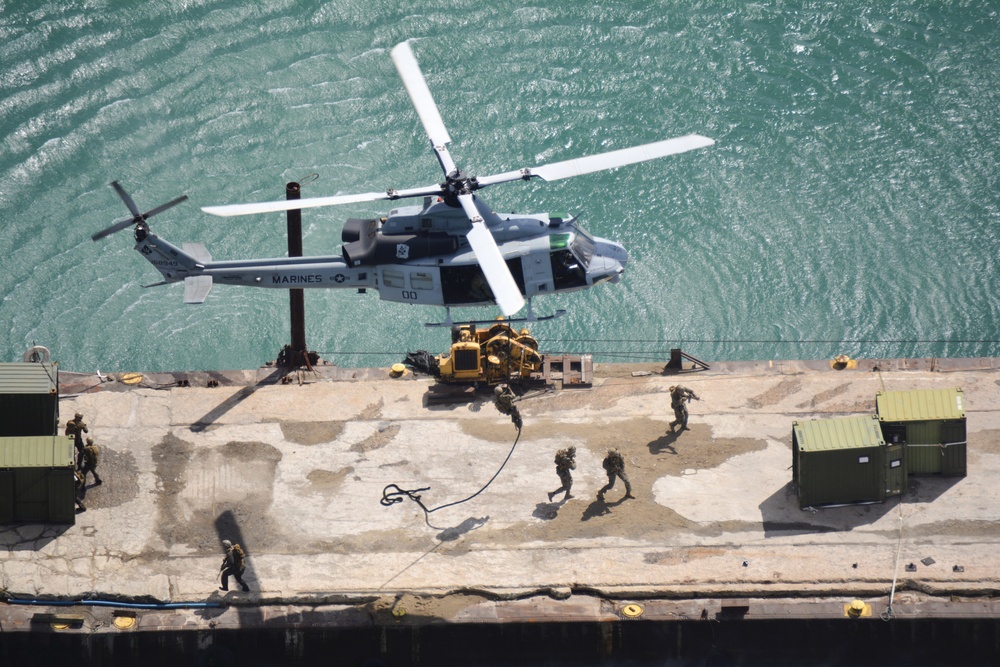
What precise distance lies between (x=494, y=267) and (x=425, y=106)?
5.60m

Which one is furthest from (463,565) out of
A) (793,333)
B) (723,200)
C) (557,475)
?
(723,200)

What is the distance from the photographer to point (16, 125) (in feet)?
161

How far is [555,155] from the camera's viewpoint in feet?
161

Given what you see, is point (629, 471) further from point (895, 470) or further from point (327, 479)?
point (327, 479)

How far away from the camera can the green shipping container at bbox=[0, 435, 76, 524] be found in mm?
32219

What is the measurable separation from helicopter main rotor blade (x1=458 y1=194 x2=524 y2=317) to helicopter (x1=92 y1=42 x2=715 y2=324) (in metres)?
1.74

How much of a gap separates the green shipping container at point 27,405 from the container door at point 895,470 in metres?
17.5

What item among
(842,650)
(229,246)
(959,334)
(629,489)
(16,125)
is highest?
(16,125)

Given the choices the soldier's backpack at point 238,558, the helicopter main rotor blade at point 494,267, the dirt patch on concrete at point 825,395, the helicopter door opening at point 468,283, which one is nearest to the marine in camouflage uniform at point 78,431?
the soldier's backpack at point 238,558

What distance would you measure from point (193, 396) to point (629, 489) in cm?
1066

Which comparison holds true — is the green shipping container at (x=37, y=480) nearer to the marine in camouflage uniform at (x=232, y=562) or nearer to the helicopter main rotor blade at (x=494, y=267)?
the marine in camouflage uniform at (x=232, y=562)

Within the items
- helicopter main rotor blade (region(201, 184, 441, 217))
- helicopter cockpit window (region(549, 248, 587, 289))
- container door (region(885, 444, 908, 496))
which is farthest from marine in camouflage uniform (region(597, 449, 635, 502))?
helicopter main rotor blade (region(201, 184, 441, 217))

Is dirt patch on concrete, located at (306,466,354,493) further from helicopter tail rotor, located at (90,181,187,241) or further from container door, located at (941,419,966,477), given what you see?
container door, located at (941,419,966,477)

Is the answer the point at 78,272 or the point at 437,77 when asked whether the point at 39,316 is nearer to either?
the point at 78,272
